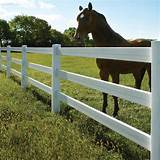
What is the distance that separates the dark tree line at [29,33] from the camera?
3863 inches

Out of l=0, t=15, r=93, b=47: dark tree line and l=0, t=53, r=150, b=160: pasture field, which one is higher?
l=0, t=15, r=93, b=47: dark tree line

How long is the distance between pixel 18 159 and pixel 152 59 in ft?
6.23

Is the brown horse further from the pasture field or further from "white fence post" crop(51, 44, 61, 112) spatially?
the pasture field

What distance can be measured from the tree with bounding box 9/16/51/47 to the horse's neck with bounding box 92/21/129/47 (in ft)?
281

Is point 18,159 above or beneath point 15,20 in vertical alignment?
beneath

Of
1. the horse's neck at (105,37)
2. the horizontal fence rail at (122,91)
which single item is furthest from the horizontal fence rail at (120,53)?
the horse's neck at (105,37)

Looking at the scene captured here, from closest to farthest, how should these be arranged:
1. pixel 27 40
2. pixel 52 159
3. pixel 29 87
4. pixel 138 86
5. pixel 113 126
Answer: pixel 52 159 → pixel 113 126 → pixel 138 86 → pixel 29 87 → pixel 27 40

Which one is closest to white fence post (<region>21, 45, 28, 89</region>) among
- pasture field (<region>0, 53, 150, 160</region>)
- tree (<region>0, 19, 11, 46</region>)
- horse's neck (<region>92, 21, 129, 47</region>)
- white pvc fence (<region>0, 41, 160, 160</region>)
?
pasture field (<region>0, 53, 150, 160</region>)

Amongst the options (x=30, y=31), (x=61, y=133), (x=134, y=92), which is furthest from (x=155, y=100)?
(x=30, y=31)

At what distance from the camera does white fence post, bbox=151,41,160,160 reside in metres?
3.96

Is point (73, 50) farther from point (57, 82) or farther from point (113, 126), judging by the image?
point (113, 126)

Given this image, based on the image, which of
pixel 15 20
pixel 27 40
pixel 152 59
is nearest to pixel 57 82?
pixel 152 59

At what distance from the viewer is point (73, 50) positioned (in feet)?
22.0

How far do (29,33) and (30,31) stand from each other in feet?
11.9
